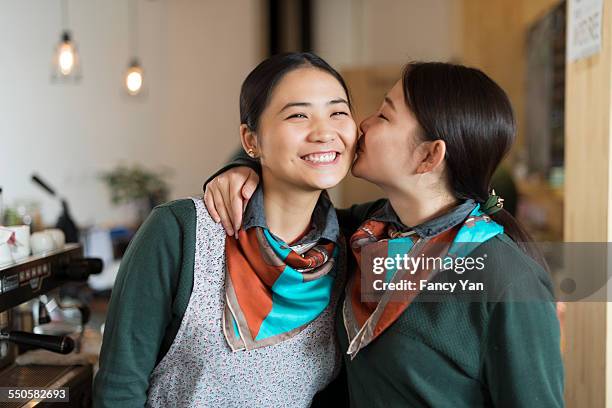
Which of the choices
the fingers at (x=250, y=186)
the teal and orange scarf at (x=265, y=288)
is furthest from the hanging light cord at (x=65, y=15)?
the teal and orange scarf at (x=265, y=288)


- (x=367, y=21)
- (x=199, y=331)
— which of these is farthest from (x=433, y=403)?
(x=367, y=21)

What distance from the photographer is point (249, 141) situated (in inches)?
54.5

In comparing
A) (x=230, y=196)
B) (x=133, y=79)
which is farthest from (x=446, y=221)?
(x=133, y=79)

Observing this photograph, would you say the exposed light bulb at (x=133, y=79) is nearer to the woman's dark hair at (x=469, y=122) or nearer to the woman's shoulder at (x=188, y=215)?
the woman's shoulder at (x=188, y=215)

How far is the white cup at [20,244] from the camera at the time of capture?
1.33 metres

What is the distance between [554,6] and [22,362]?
4111 millimetres

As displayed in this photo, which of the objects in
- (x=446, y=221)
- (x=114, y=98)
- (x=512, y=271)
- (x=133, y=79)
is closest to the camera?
(x=512, y=271)

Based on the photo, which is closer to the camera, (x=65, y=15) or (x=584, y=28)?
(x=584, y=28)

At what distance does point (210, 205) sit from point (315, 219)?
0.25 m

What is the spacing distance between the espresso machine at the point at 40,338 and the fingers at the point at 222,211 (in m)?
0.38

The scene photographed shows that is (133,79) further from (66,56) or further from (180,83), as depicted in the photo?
(180,83)

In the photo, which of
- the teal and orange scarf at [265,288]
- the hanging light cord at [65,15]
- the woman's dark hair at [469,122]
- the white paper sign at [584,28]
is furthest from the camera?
the hanging light cord at [65,15]

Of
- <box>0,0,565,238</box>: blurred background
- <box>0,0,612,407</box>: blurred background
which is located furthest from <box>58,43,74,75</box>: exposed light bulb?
<box>0,0,565,238</box>: blurred background

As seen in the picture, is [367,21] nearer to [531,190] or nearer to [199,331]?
[531,190]
